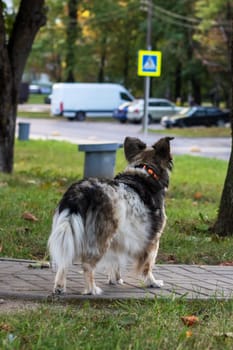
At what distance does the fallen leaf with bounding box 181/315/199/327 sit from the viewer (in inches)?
184

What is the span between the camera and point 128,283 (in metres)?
6.07

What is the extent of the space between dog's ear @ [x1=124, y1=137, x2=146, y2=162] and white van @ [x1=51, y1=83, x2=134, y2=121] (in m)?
48.7

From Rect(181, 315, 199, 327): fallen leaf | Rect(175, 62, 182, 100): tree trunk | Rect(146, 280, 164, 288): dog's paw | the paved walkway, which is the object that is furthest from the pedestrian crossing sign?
Rect(175, 62, 182, 100): tree trunk

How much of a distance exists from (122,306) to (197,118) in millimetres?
45021

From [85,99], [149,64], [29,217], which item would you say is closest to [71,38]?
[85,99]

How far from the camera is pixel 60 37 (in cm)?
6638

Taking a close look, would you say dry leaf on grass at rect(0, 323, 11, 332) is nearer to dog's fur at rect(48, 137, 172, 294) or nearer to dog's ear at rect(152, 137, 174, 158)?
dog's fur at rect(48, 137, 172, 294)

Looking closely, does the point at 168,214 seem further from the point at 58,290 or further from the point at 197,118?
the point at 197,118

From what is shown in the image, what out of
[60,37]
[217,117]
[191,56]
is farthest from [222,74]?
[60,37]

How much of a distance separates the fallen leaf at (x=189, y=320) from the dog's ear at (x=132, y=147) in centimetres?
164

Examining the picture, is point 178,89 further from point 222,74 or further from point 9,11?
point 9,11

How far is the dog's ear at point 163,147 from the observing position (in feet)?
19.1

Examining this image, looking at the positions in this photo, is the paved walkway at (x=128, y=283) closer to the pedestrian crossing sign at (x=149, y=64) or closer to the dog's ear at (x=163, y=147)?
the dog's ear at (x=163, y=147)

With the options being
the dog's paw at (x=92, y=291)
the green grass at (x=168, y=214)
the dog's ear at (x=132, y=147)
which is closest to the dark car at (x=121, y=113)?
the green grass at (x=168, y=214)
